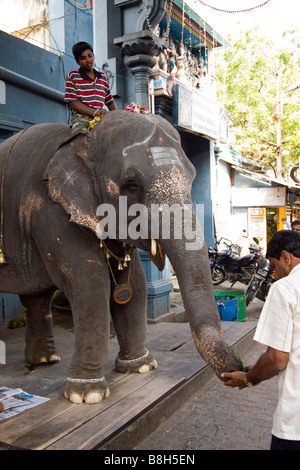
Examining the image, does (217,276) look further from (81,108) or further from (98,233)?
(98,233)

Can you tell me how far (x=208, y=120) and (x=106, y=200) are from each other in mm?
8935

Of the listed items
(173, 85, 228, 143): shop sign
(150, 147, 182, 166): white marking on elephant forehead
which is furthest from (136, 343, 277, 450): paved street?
(173, 85, 228, 143): shop sign

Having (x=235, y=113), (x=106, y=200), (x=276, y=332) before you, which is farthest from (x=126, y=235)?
(x=235, y=113)

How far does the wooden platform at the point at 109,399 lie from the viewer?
8.83ft

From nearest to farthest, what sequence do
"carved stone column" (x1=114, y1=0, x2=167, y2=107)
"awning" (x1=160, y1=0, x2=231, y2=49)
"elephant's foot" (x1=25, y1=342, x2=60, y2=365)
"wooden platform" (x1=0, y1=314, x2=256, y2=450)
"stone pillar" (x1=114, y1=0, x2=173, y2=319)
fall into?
"wooden platform" (x1=0, y1=314, x2=256, y2=450), "elephant's foot" (x1=25, y1=342, x2=60, y2=365), "stone pillar" (x1=114, y1=0, x2=173, y2=319), "carved stone column" (x1=114, y1=0, x2=167, y2=107), "awning" (x1=160, y1=0, x2=231, y2=49)

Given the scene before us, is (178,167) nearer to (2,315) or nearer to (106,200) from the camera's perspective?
(106,200)

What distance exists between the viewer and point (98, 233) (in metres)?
3.14

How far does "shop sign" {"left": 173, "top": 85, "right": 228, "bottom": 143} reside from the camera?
989cm

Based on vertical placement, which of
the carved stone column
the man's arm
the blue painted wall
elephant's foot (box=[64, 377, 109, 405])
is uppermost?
the carved stone column

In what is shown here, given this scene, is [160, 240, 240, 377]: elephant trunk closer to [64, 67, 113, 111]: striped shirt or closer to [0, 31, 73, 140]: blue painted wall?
[64, 67, 113, 111]: striped shirt

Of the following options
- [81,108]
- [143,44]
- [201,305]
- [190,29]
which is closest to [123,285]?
[201,305]

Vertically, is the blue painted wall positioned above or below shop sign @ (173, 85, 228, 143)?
below

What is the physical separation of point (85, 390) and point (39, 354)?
1093 mm

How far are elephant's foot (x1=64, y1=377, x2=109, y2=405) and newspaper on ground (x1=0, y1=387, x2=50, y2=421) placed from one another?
0.69 ft
